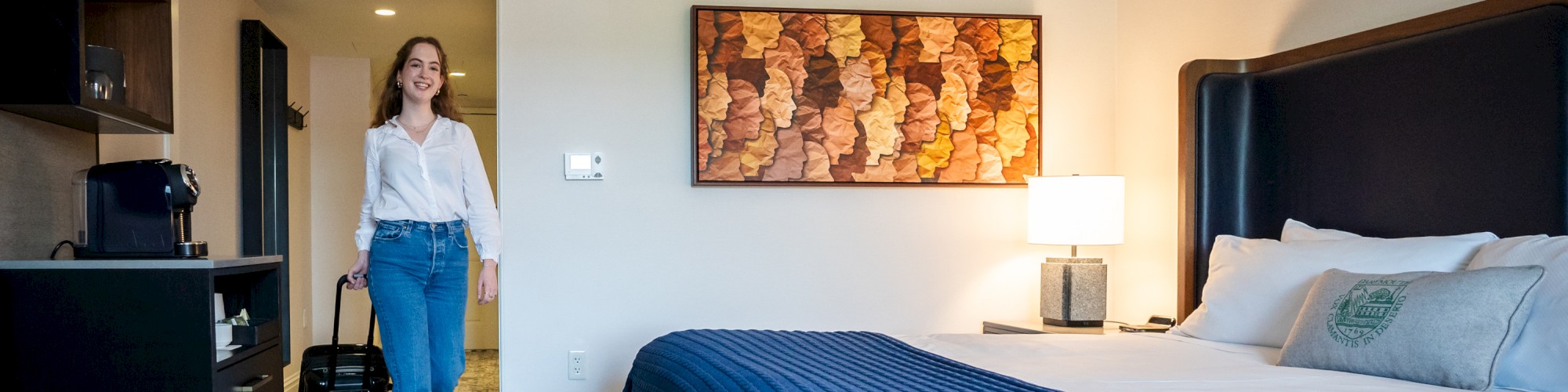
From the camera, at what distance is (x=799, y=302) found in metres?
3.79

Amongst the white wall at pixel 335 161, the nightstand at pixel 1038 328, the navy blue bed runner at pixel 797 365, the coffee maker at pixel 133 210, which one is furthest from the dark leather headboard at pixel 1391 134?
the white wall at pixel 335 161

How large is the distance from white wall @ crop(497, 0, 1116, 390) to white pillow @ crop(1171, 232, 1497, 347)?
1.19m

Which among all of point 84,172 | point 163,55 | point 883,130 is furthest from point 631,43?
point 84,172

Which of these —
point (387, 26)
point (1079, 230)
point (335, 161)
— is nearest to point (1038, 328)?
point (1079, 230)

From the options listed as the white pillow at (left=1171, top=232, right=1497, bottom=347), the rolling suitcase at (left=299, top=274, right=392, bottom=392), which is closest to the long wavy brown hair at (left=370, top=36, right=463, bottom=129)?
the rolling suitcase at (left=299, top=274, right=392, bottom=392)

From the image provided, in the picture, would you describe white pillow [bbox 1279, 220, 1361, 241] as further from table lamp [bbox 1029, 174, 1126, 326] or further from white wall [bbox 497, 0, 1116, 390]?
white wall [bbox 497, 0, 1116, 390]

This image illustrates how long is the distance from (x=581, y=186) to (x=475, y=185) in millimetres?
990

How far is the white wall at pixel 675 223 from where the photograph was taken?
3613 millimetres

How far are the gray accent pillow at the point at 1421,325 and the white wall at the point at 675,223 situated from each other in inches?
70.3

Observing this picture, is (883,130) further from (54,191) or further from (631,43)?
(54,191)

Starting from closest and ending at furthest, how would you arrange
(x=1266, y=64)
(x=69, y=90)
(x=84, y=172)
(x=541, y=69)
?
(x=69, y=90), (x=84, y=172), (x=1266, y=64), (x=541, y=69)

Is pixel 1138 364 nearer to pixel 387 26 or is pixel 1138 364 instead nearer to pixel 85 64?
pixel 85 64

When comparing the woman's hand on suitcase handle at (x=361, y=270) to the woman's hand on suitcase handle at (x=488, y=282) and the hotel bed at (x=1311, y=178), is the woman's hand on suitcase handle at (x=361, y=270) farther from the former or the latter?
the hotel bed at (x=1311, y=178)

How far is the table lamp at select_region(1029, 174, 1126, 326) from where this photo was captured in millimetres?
3439
